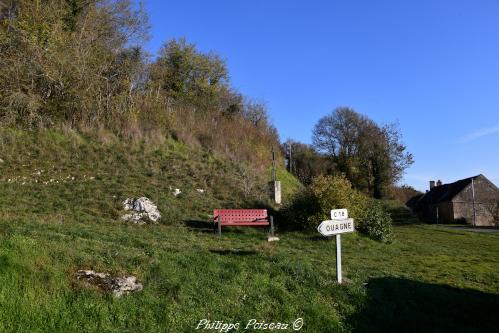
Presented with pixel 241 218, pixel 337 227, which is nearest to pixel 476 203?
pixel 241 218

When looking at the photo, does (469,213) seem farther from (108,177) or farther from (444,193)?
(108,177)

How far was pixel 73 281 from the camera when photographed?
596 cm

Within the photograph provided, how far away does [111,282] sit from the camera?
6.20 meters

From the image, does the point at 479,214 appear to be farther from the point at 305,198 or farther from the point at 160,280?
the point at 160,280

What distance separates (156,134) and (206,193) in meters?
5.62

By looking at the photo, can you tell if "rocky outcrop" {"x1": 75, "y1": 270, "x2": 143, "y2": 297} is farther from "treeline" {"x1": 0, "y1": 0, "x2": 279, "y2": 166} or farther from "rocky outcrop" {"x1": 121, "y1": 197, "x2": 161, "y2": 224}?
"treeline" {"x1": 0, "y1": 0, "x2": 279, "y2": 166}

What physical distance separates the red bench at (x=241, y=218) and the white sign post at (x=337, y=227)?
739cm

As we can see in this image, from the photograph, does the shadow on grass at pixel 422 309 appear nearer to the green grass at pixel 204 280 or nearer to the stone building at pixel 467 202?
the green grass at pixel 204 280

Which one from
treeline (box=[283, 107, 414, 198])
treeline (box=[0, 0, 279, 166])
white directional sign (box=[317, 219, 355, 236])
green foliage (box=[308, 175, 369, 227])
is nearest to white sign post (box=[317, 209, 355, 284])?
white directional sign (box=[317, 219, 355, 236])

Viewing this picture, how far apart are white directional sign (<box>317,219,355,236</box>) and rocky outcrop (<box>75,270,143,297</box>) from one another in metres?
3.44

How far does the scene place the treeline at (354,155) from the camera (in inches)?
2098

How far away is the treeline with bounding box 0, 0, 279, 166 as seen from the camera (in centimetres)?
2233

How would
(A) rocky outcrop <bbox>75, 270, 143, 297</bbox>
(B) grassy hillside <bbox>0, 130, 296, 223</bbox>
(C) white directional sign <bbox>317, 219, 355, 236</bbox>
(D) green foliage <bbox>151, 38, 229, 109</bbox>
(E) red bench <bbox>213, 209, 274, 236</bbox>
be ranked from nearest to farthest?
(A) rocky outcrop <bbox>75, 270, 143, 297</bbox>
(C) white directional sign <bbox>317, 219, 355, 236</bbox>
(B) grassy hillside <bbox>0, 130, 296, 223</bbox>
(E) red bench <bbox>213, 209, 274, 236</bbox>
(D) green foliage <bbox>151, 38, 229, 109</bbox>

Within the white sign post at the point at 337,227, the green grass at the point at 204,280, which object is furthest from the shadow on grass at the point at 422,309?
the white sign post at the point at 337,227
